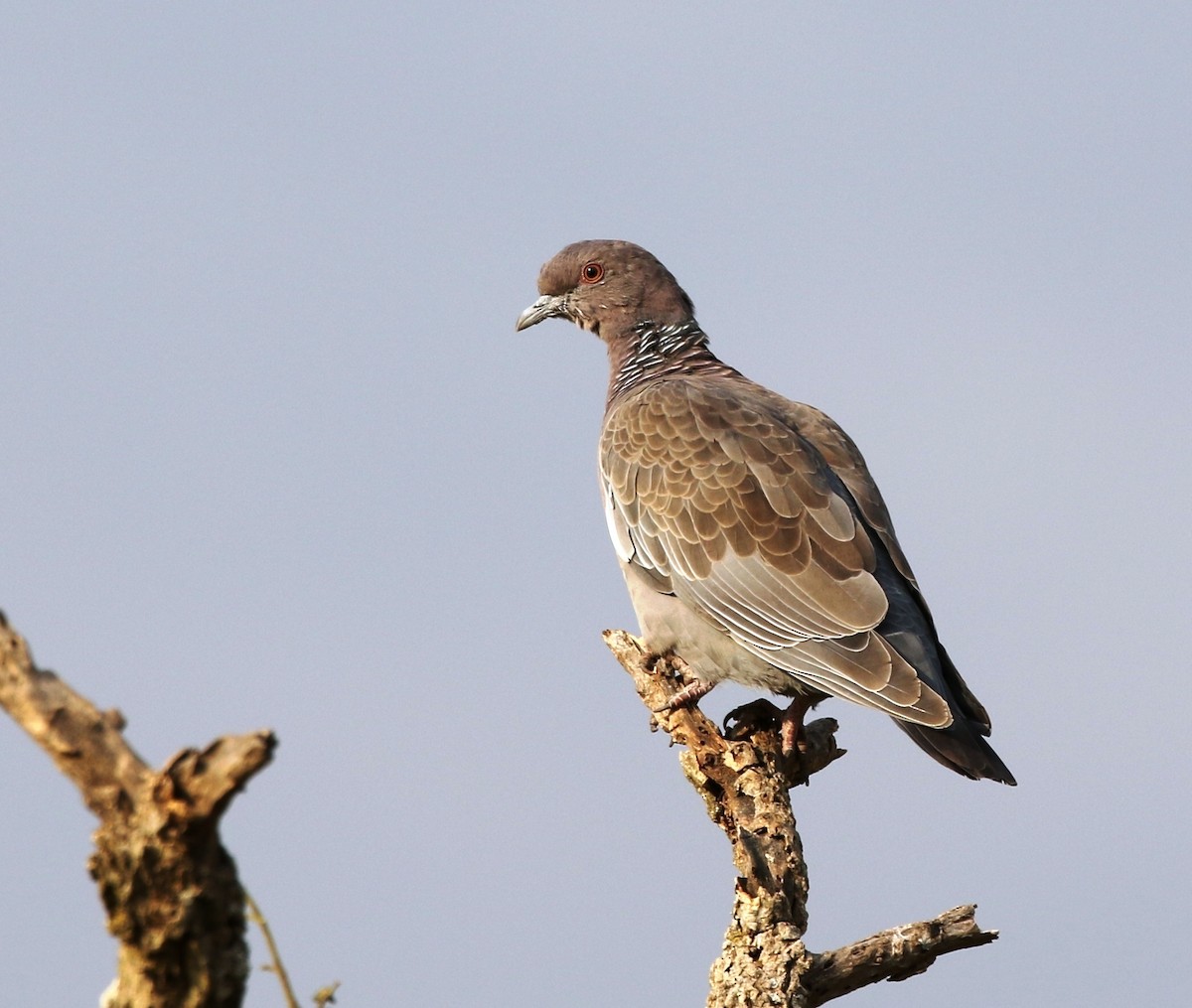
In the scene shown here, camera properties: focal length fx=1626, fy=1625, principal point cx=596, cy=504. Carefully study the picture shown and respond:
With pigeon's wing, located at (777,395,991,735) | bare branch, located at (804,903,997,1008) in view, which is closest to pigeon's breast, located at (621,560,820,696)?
pigeon's wing, located at (777,395,991,735)

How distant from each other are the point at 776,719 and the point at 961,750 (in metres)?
0.95

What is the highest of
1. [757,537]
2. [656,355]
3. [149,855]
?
[656,355]

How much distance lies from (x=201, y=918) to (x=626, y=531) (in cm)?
486

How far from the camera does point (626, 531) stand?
823 cm

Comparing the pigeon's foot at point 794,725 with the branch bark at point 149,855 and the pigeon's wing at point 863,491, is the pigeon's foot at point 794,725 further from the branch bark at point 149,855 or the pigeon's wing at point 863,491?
the branch bark at point 149,855

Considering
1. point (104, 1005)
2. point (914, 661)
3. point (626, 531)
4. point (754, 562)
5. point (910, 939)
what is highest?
point (626, 531)

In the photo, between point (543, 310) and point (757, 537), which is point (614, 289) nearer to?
point (543, 310)

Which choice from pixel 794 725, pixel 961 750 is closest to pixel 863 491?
pixel 794 725

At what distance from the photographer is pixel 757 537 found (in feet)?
25.5

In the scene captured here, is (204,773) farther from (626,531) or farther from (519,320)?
(519,320)

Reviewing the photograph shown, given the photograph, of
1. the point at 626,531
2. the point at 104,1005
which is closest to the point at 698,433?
the point at 626,531

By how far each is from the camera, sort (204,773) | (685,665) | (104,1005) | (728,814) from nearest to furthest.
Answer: (204,773) → (104,1005) → (728,814) → (685,665)

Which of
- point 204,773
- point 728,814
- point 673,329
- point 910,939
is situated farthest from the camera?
point 673,329

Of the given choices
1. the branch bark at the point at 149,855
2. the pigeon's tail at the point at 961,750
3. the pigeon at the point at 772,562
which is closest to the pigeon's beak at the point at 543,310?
the pigeon at the point at 772,562
